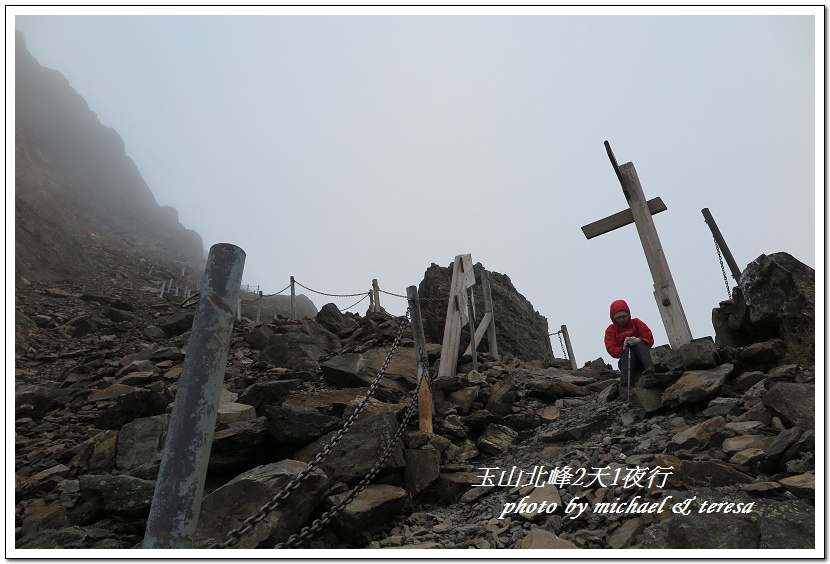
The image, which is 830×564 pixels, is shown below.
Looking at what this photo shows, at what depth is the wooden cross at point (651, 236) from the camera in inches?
209

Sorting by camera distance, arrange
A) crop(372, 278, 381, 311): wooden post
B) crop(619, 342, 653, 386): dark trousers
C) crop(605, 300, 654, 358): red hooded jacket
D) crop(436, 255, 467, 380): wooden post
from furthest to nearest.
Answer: crop(372, 278, 381, 311): wooden post, crop(436, 255, 467, 380): wooden post, crop(605, 300, 654, 358): red hooded jacket, crop(619, 342, 653, 386): dark trousers

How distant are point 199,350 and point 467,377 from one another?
5086 mm

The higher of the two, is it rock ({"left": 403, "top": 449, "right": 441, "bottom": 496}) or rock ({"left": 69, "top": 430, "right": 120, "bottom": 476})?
rock ({"left": 69, "top": 430, "right": 120, "bottom": 476})

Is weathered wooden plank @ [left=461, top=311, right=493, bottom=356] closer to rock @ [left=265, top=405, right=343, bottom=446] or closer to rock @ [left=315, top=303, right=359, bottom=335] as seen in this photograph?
rock @ [left=315, top=303, right=359, bottom=335]

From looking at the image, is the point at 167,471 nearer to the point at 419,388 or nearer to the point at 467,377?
the point at 419,388

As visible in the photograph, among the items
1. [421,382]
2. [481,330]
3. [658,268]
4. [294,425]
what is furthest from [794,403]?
[481,330]

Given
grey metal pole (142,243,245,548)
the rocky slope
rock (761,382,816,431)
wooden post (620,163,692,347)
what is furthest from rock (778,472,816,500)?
grey metal pole (142,243,245,548)

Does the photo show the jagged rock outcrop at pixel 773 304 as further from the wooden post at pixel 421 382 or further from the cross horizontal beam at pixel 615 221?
the wooden post at pixel 421 382

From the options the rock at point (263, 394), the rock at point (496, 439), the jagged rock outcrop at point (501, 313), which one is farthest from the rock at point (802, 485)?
the jagged rock outcrop at point (501, 313)

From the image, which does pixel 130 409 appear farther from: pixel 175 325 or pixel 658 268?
pixel 658 268

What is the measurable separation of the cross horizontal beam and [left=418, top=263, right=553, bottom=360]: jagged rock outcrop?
3.98m

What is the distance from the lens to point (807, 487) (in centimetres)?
242

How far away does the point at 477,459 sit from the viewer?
15.1 feet

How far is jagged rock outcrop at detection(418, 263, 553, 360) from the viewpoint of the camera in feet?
32.8
